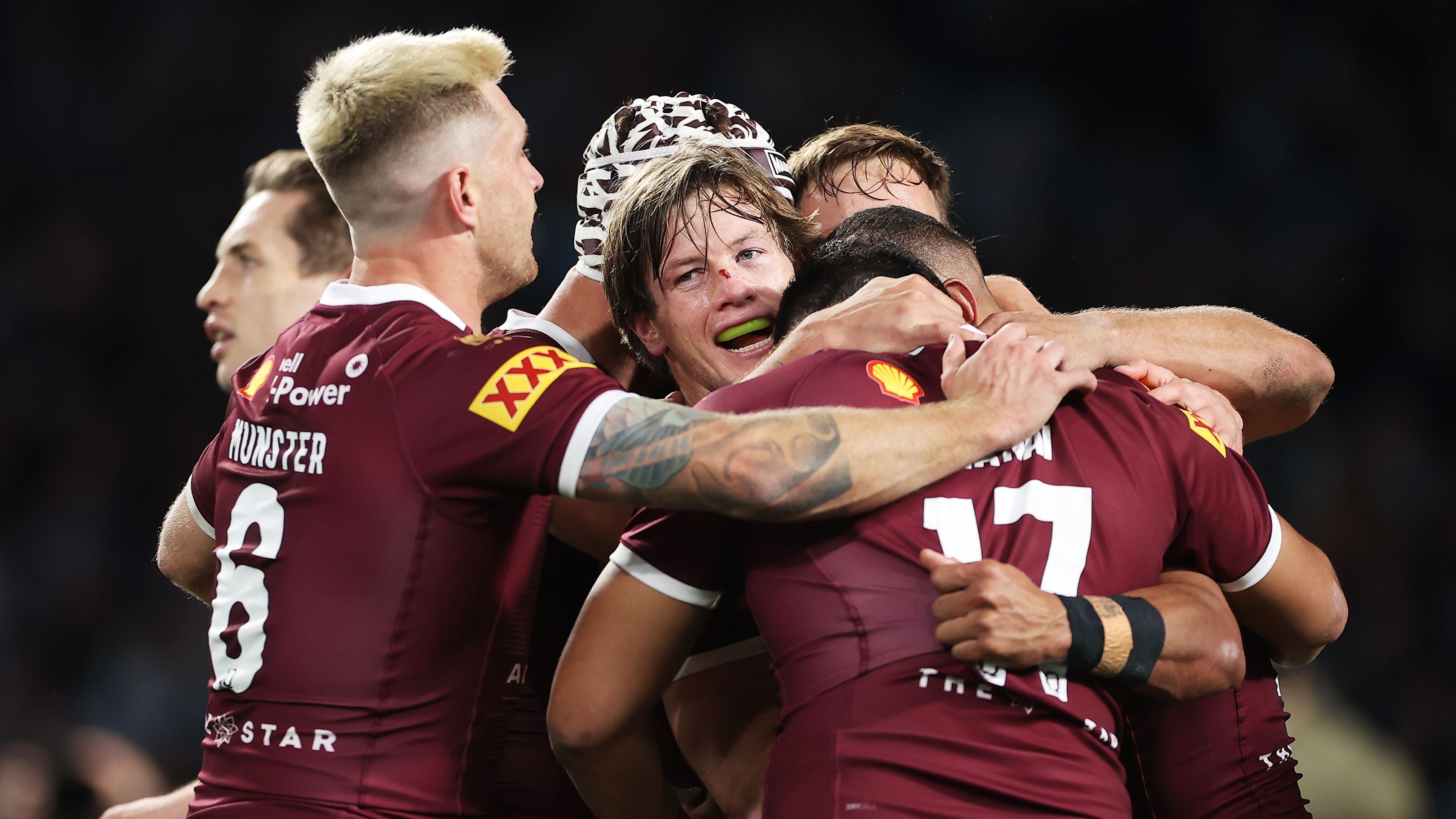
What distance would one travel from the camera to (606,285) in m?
3.37

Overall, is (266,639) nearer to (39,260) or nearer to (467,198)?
(467,198)

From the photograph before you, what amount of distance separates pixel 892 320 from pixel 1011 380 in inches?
10.7

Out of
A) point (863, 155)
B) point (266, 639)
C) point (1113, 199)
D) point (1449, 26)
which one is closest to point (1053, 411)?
point (266, 639)

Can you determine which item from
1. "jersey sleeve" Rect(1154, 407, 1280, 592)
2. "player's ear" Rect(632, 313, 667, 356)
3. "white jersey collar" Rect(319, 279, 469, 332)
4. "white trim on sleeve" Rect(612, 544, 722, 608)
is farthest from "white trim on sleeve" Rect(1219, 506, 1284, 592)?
"white jersey collar" Rect(319, 279, 469, 332)

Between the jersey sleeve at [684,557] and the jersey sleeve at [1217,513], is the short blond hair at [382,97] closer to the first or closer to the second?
the jersey sleeve at [684,557]

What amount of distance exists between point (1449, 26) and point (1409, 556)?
3298 mm

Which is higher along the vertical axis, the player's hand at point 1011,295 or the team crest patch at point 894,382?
the team crest patch at point 894,382

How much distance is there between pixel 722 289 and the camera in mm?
3154

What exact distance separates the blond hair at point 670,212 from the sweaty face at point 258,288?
6.50 ft

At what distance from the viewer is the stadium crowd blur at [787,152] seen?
21.6 ft

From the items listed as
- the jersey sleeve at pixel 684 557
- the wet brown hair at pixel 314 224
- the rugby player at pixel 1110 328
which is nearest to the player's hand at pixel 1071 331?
the rugby player at pixel 1110 328

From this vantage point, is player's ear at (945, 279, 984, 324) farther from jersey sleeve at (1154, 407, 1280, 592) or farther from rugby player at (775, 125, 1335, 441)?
jersey sleeve at (1154, 407, 1280, 592)

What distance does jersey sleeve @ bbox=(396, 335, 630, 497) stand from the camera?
221 centimetres

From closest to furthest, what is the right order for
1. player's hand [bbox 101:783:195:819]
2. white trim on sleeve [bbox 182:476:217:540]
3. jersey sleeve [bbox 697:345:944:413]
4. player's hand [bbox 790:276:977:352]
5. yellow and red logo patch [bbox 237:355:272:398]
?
jersey sleeve [bbox 697:345:944:413] → player's hand [bbox 790:276:977:352] → yellow and red logo patch [bbox 237:355:272:398] → white trim on sleeve [bbox 182:476:217:540] → player's hand [bbox 101:783:195:819]
